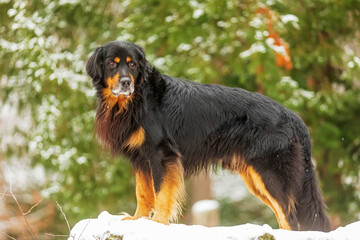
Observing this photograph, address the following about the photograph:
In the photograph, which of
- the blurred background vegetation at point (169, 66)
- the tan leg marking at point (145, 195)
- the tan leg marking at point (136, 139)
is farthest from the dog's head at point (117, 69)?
the blurred background vegetation at point (169, 66)

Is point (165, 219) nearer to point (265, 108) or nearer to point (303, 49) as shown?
point (265, 108)

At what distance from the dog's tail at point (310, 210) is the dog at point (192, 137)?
1cm

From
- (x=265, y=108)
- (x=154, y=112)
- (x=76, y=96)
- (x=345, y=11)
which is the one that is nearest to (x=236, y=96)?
(x=265, y=108)

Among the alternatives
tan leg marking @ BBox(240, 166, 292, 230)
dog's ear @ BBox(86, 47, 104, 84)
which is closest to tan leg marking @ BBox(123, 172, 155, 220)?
tan leg marking @ BBox(240, 166, 292, 230)

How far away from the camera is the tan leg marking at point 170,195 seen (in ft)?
15.9

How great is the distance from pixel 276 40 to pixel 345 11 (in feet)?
7.58

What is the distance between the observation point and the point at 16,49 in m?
9.95

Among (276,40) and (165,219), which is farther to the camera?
(276,40)

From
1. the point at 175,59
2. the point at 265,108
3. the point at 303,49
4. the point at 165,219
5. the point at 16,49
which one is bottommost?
the point at 303,49

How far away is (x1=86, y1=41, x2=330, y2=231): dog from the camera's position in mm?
4973

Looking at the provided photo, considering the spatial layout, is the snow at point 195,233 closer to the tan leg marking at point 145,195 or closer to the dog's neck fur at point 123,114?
the tan leg marking at point 145,195

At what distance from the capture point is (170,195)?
492 centimetres

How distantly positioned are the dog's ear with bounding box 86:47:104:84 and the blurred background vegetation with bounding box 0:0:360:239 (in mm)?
3690

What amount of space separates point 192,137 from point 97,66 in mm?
1260
